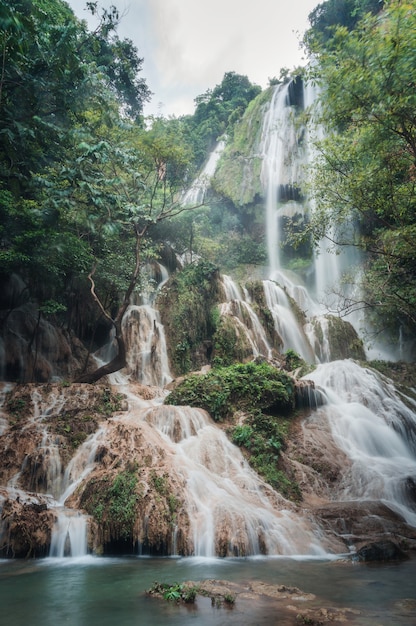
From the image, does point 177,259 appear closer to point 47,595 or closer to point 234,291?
point 234,291

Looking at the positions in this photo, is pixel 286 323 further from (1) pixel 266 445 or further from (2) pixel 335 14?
(2) pixel 335 14

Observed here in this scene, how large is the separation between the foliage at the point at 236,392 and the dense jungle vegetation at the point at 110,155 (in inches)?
113

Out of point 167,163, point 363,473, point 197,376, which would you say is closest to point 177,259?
point 167,163

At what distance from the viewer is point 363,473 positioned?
32.1ft

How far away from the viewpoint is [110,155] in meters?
9.36

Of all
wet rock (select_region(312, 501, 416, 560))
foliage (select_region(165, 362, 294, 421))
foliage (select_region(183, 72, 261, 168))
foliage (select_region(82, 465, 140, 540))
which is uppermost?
foliage (select_region(183, 72, 261, 168))

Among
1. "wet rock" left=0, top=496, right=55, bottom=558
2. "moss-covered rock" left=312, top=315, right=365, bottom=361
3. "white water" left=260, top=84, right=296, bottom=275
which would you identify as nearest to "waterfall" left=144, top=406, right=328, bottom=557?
"wet rock" left=0, top=496, right=55, bottom=558

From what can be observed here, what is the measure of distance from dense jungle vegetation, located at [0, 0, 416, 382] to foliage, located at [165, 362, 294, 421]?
9.45ft

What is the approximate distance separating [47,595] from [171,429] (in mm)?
5068

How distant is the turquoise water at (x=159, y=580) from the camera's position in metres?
3.94

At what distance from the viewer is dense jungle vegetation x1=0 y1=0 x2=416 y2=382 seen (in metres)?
5.55

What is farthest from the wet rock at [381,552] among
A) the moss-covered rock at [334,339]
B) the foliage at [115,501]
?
the moss-covered rock at [334,339]

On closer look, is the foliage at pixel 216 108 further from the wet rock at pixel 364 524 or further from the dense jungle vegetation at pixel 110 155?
the wet rock at pixel 364 524

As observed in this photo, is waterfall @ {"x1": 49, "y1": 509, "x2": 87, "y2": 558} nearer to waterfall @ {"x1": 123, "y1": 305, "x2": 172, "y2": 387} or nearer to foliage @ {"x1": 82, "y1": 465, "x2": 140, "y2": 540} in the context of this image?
foliage @ {"x1": 82, "y1": 465, "x2": 140, "y2": 540}
